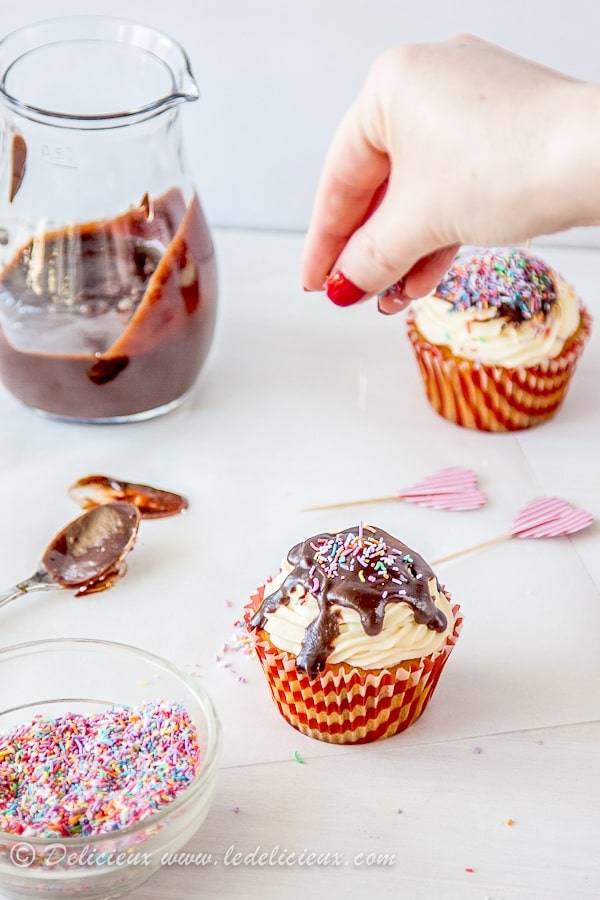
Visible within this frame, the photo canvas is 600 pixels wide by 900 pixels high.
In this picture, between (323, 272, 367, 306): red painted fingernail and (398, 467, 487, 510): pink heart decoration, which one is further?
(398, 467, 487, 510): pink heart decoration

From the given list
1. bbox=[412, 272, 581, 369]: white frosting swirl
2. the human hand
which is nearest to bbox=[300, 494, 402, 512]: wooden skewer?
bbox=[412, 272, 581, 369]: white frosting swirl

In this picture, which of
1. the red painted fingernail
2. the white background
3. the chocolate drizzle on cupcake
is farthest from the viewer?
the white background

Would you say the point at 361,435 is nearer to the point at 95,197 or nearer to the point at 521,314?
the point at 521,314

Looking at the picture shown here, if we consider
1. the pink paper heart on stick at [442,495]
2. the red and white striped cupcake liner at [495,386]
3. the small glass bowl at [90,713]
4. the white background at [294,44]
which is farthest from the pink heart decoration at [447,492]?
the white background at [294,44]

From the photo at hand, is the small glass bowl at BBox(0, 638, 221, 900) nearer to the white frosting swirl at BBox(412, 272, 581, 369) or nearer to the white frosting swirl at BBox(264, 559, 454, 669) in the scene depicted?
the white frosting swirl at BBox(264, 559, 454, 669)

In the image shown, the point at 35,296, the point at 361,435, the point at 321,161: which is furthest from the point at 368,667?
the point at 321,161

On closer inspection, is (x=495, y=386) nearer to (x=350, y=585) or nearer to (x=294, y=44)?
(x=350, y=585)

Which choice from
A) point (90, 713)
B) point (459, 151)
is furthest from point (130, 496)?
point (459, 151)

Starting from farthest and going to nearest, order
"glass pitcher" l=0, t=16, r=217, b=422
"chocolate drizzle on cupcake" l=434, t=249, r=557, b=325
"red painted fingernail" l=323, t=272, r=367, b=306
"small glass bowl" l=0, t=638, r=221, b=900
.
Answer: "chocolate drizzle on cupcake" l=434, t=249, r=557, b=325
"glass pitcher" l=0, t=16, r=217, b=422
"red painted fingernail" l=323, t=272, r=367, b=306
"small glass bowl" l=0, t=638, r=221, b=900
